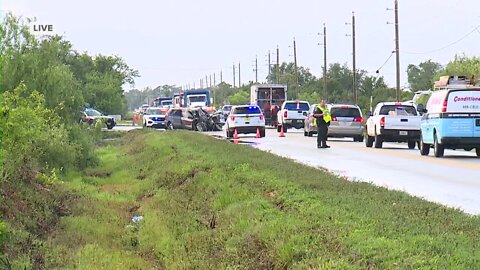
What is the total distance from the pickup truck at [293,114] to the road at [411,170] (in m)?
15.7

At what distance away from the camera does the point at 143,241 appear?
43.2 ft

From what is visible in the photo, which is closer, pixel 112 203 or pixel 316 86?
pixel 112 203

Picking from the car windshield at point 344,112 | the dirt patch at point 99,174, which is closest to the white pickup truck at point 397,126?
the car windshield at point 344,112

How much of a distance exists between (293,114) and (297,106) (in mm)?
664

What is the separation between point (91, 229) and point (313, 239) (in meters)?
6.71

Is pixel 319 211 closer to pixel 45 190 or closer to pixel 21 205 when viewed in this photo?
pixel 21 205

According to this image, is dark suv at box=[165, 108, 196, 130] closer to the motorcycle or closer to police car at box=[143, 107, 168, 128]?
the motorcycle

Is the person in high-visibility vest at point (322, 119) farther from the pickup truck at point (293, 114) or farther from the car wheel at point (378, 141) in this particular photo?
the pickup truck at point (293, 114)

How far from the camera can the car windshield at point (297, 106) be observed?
45344 millimetres

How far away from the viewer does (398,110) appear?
97.1 feet

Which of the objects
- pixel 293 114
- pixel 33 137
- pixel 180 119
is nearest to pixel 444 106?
pixel 33 137

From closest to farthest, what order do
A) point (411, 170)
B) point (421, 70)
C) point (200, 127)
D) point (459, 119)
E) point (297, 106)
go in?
point (411, 170)
point (459, 119)
point (297, 106)
point (200, 127)
point (421, 70)

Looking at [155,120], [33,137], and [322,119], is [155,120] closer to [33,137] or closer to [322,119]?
[322,119]

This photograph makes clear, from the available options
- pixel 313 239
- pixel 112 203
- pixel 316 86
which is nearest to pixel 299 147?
pixel 112 203
